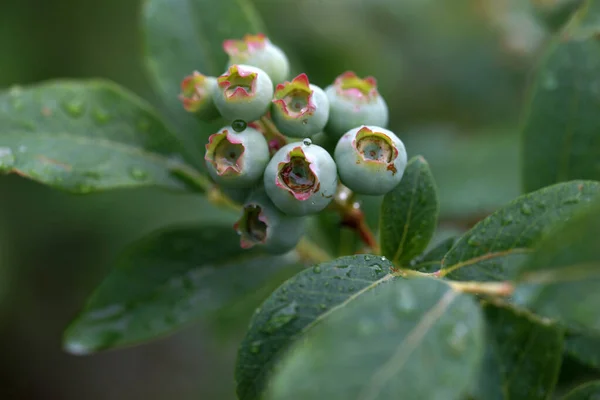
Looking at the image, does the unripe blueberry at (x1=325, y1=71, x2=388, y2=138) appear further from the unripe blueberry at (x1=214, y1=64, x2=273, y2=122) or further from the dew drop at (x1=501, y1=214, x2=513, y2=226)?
the dew drop at (x1=501, y1=214, x2=513, y2=226)

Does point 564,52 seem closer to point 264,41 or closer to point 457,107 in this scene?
point 264,41

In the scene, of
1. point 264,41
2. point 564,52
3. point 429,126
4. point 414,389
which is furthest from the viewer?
point 429,126

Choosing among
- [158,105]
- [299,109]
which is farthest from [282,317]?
[158,105]

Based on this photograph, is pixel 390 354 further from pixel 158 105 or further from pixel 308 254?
pixel 158 105

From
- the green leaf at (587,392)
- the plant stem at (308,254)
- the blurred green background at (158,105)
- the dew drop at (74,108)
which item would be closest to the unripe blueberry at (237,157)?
the dew drop at (74,108)

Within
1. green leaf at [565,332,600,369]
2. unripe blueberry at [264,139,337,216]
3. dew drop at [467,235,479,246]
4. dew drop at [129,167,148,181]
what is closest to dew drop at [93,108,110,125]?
dew drop at [129,167,148,181]

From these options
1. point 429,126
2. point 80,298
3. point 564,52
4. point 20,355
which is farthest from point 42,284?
point 564,52
